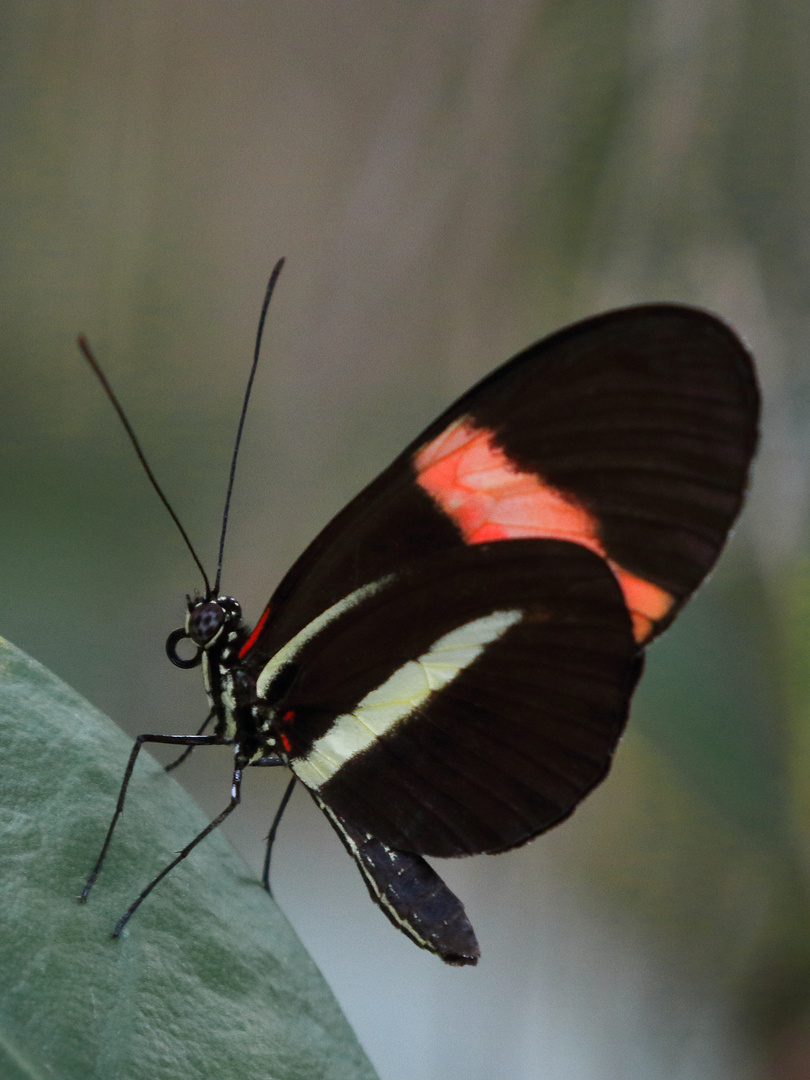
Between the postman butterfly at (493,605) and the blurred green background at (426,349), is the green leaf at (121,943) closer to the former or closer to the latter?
the postman butterfly at (493,605)

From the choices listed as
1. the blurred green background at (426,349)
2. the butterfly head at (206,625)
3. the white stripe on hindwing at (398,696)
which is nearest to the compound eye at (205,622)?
the butterfly head at (206,625)

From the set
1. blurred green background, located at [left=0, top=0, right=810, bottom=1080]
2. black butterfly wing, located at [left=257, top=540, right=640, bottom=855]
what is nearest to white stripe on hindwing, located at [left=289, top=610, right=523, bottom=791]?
black butterfly wing, located at [left=257, top=540, right=640, bottom=855]

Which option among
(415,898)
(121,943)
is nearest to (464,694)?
(415,898)

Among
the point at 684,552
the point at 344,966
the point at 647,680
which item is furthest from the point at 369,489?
the point at 344,966

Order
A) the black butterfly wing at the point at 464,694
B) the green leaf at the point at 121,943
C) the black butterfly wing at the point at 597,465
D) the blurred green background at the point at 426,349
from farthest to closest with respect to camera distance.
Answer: the blurred green background at the point at 426,349 → the black butterfly wing at the point at 464,694 → the black butterfly wing at the point at 597,465 → the green leaf at the point at 121,943

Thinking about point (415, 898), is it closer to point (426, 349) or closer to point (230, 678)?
point (230, 678)

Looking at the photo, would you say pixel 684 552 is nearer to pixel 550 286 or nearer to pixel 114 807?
pixel 114 807
